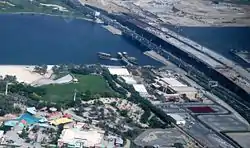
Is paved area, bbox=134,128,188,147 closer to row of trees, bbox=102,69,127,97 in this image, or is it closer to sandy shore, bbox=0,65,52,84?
row of trees, bbox=102,69,127,97

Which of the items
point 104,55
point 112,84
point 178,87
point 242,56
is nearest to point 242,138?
point 178,87

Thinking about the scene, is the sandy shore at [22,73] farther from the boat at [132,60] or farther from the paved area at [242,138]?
the paved area at [242,138]

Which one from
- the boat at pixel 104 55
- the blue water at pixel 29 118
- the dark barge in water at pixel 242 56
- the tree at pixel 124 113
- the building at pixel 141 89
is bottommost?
the boat at pixel 104 55

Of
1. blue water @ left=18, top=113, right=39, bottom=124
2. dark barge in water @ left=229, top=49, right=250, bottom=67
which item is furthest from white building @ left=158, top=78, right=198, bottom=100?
blue water @ left=18, top=113, right=39, bottom=124

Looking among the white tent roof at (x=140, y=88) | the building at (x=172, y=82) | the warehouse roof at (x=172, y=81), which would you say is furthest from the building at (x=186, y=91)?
the white tent roof at (x=140, y=88)

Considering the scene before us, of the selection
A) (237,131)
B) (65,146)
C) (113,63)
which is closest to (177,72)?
(113,63)

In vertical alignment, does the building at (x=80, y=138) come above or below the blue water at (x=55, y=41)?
above

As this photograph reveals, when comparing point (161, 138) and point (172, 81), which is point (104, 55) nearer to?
point (172, 81)
